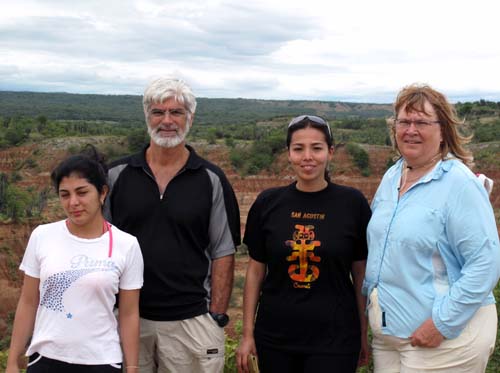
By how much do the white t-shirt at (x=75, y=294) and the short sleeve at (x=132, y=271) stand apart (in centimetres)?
2

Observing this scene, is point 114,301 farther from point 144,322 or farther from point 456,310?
point 456,310

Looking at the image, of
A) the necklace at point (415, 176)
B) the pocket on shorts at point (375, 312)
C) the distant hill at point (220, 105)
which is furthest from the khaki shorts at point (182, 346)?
the distant hill at point (220, 105)

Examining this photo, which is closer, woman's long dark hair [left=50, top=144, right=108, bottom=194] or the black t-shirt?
woman's long dark hair [left=50, top=144, right=108, bottom=194]

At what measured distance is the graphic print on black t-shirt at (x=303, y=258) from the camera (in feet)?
9.70

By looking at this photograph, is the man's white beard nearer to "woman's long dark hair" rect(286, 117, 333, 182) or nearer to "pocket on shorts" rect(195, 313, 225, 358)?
"woman's long dark hair" rect(286, 117, 333, 182)

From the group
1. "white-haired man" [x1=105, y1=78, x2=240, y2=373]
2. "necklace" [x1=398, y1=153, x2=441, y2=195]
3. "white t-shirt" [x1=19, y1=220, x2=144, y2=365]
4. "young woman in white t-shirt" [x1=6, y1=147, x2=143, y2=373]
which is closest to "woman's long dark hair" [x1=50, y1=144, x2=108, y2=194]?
"young woman in white t-shirt" [x1=6, y1=147, x2=143, y2=373]

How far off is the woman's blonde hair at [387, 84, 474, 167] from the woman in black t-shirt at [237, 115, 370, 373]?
18.2 inches

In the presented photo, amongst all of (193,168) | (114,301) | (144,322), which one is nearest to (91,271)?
(114,301)

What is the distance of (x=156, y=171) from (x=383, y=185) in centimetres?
124

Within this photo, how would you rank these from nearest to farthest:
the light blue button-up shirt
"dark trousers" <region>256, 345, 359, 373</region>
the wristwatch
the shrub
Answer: the light blue button-up shirt < "dark trousers" <region>256, 345, 359, 373</region> < the wristwatch < the shrub

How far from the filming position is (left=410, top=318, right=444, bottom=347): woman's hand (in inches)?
104

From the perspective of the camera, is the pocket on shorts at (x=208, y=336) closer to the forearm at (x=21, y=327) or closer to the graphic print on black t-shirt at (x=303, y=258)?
the graphic print on black t-shirt at (x=303, y=258)

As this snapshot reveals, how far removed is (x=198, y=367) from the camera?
335cm

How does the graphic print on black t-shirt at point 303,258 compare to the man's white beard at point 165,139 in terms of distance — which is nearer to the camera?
the graphic print on black t-shirt at point 303,258
